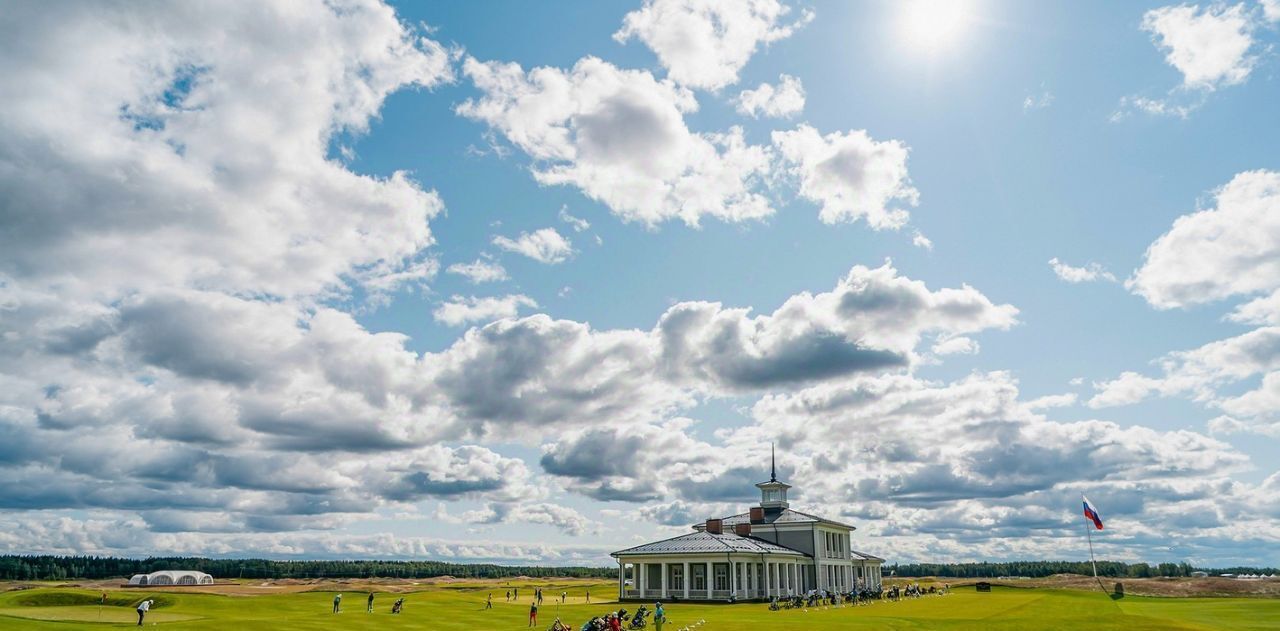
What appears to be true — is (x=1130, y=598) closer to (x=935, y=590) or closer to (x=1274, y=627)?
(x=935, y=590)

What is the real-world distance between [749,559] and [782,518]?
60.4ft

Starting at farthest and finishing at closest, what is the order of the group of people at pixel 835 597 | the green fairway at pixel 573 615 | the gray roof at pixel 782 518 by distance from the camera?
the gray roof at pixel 782 518 < the group of people at pixel 835 597 < the green fairway at pixel 573 615

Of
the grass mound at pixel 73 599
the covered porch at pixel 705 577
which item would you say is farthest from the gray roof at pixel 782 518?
the grass mound at pixel 73 599

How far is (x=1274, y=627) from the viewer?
54.5m

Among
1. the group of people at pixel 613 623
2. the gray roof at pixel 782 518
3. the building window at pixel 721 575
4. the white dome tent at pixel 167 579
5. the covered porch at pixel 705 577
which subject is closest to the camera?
the group of people at pixel 613 623

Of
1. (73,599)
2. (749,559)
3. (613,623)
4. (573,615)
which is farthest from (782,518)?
(73,599)

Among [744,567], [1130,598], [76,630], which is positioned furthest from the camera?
[1130,598]

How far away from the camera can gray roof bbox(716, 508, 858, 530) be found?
93.8 meters

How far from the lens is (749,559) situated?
258ft

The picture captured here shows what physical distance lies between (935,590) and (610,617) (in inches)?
2887

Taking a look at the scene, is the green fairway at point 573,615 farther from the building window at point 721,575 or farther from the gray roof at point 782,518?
the gray roof at point 782,518

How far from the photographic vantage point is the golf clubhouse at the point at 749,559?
77688mm

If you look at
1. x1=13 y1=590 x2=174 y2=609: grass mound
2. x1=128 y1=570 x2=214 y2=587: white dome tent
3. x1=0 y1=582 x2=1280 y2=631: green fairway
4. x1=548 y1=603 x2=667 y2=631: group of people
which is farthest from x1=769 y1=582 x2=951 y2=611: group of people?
x1=128 y1=570 x2=214 y2=587: white dome tent

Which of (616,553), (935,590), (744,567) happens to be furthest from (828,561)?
(616,553)
